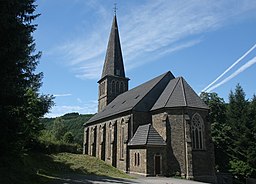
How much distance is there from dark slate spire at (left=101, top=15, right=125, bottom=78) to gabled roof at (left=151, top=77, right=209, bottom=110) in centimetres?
1664

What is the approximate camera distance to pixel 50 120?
103 meters

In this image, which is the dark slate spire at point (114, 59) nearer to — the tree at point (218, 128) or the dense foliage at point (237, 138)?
the tree at point (218, 128)

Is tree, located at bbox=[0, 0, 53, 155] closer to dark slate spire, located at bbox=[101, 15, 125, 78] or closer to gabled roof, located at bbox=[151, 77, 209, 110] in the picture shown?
gabled roof, located at bbox=[151, 77, 209, 110]

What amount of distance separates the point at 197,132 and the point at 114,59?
23795 mm

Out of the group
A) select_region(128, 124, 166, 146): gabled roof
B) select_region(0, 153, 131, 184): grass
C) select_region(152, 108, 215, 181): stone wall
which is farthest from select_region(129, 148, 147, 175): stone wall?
select_region(152, 108, 215, 181): stone wall

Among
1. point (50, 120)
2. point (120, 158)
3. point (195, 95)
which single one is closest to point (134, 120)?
point (120, 158)

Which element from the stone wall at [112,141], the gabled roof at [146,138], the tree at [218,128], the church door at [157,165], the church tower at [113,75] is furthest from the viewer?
the church tower at [113,75]

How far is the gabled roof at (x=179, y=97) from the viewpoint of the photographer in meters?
27.5

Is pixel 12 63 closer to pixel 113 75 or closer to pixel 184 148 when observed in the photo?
pixel 184 148

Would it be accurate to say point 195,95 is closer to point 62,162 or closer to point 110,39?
point 62,162

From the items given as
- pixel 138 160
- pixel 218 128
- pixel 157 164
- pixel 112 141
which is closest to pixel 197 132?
pixel 157 164

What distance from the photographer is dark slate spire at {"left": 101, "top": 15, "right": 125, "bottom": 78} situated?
46531 mm

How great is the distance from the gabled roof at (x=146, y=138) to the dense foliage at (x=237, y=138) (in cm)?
1282

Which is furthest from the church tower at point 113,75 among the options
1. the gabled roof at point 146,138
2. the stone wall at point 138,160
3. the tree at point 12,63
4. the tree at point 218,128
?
the tree at point 12,63
